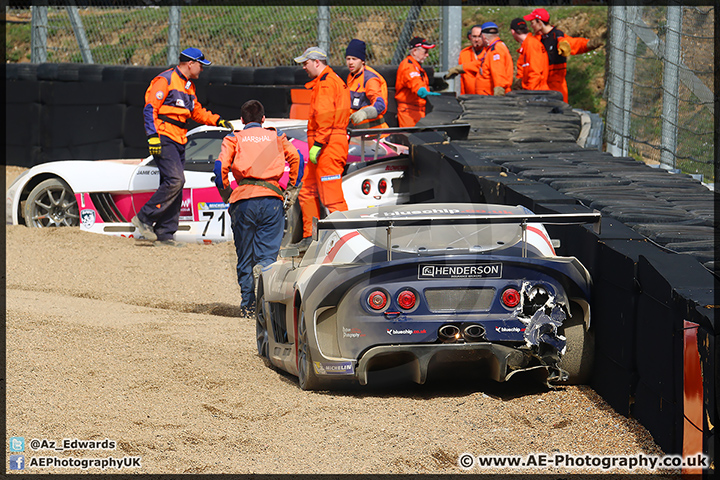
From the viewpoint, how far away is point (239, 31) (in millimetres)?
15117

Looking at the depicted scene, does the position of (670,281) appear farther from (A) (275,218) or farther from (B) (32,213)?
(B) (32,213)

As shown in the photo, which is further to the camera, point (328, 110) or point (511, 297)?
point (328, 110)

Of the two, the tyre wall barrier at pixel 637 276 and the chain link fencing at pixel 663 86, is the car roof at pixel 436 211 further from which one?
the chain link fencing at pixel 663 86

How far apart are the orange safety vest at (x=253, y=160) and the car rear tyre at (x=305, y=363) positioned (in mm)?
2879

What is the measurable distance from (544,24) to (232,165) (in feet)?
21.1

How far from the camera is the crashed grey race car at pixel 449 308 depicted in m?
4.74

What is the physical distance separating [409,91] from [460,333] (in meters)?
8.26

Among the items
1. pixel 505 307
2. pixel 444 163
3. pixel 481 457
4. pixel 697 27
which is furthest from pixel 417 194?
pixel 481 457

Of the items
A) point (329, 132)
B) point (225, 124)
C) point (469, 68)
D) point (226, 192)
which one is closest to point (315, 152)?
point (329, 132)

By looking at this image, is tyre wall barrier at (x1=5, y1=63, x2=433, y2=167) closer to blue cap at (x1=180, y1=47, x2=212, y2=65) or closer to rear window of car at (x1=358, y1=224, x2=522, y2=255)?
blue cap at (x1=180, y1=47, x2=212, y2=65)

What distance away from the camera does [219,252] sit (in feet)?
33.6

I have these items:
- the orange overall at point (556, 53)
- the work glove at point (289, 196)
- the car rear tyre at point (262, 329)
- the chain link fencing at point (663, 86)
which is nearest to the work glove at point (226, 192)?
the work glove at point (289, 196)

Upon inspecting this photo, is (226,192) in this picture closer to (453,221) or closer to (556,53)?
(453,221)

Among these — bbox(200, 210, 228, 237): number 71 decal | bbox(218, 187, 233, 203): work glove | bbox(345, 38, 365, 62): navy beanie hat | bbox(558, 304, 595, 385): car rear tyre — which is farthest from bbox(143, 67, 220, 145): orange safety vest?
bbox(558, 304, 595, 385): car rear tyre
